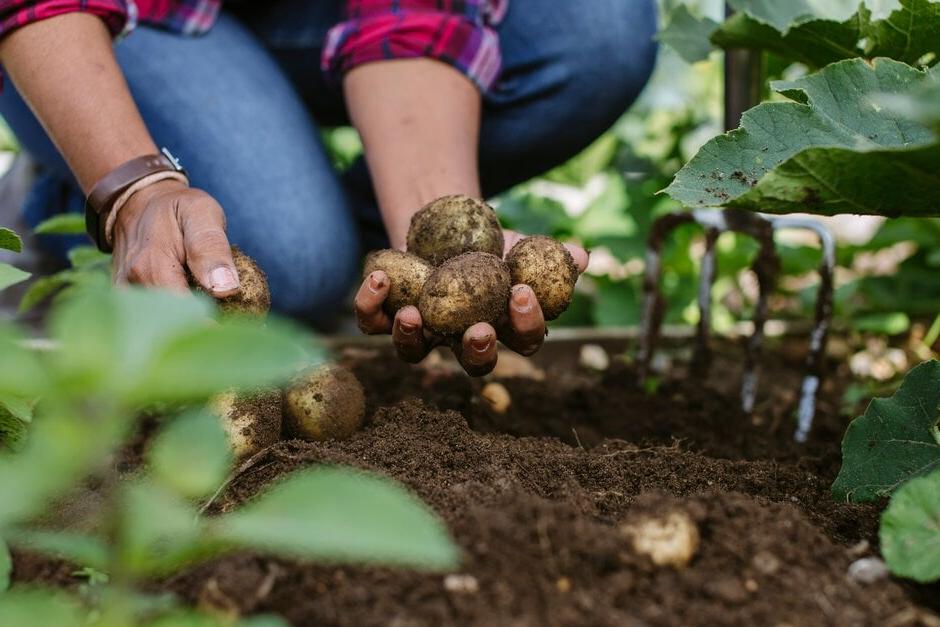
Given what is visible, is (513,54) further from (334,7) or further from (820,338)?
(820,338)

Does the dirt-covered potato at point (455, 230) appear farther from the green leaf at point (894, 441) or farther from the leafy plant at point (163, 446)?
the leafy plant at point (163, 446)

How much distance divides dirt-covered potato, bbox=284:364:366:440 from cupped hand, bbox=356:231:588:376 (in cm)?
16

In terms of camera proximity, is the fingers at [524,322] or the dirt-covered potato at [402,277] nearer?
the fingers at [524,322]

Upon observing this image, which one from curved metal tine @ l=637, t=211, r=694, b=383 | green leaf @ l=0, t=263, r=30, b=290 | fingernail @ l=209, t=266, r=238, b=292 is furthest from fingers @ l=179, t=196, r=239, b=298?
curved metal tine @ l=637, t=211, r=694, b=383

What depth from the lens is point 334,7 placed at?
3.14 m

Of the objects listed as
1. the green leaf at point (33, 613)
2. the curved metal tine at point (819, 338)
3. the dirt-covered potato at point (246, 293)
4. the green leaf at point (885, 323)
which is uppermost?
the green leaf at point (33, 613)

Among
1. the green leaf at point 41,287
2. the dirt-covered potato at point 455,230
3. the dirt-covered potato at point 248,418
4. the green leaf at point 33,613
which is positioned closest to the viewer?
the green leaf at point 33,613

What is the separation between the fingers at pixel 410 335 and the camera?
6.53 feet

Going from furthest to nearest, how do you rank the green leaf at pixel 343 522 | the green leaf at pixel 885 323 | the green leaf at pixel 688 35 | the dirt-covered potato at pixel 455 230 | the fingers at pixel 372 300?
the green leaf at pixel 885 323 < the green leaf at pixel 688 35 < the dirt-covered potato at pixel 455 230 < the fingers at pixel 372 300 < the green leaf at pixel 343 522

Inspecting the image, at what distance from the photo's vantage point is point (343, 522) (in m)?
0.88

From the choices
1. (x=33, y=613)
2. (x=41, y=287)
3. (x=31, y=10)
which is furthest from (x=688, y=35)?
(x=33, y=613)

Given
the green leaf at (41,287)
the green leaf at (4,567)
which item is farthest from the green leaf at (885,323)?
the green leaf at (4,567)

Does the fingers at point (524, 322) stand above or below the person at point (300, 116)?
below

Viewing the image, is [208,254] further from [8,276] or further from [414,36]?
[414,36]
